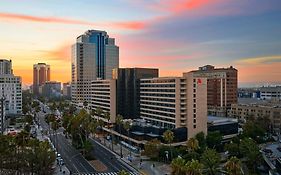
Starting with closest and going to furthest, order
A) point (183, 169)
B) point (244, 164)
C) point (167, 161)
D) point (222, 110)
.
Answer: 1. point (183, 169)
2. point (244, 164)
3. point (167, 161)
4. point (222, 110)

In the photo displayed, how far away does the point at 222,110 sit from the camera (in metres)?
153

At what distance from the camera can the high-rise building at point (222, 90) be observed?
155 m

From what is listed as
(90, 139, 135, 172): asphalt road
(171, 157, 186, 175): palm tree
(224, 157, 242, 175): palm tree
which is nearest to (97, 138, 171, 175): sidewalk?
(90, 139, 135, 172): asphalt road

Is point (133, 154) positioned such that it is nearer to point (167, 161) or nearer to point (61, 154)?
point (167, 161)

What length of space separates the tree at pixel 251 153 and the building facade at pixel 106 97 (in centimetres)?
5971

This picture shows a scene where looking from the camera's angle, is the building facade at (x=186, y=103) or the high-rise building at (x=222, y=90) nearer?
the building facade at (x=186, y=103)

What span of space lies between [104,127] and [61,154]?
36513mm

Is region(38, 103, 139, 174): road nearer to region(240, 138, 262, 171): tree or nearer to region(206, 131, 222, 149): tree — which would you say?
region(206, 131, 222, 149): tree

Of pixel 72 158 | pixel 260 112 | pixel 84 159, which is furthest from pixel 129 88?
pixel 260 112

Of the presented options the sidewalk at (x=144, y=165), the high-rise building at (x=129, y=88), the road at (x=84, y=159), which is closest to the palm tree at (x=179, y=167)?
the sidewalk at (x=144, y=165)

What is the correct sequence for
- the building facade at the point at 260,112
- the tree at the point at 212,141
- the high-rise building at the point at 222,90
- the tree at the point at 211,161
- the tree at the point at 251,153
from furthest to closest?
the high-rise building at the point at 222,90
the building facade at the point at 260,112
the tree at the point at 212,141
the tree at the point at 251,153
the tree at the point at 211,161

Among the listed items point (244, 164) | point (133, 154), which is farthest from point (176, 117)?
point (244, 164)

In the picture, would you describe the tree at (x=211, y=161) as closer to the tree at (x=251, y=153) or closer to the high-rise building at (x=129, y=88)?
the tree at (x=251, y=153)

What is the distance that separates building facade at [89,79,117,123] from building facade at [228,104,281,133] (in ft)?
184
